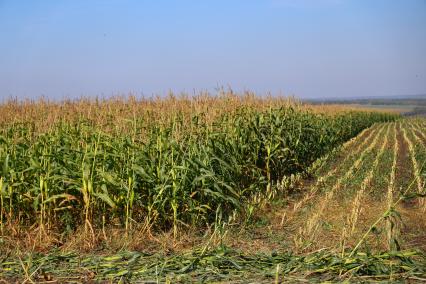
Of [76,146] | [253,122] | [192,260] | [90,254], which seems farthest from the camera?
[253,122]

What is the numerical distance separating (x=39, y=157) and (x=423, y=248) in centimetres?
525

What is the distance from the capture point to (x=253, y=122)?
9547 millimetres

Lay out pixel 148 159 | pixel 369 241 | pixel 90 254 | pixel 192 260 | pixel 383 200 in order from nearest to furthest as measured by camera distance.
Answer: pixel 192 260 → pixel 90 254 → pixel 369 241 → pixel 148 159 → pixel 383 200

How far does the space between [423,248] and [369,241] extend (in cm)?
63

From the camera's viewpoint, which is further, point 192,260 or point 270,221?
point 270,221

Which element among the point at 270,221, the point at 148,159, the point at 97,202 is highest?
the point at 148,159

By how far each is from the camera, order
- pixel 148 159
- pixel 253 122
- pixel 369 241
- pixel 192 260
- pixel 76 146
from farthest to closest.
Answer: pixel 253 122 < pixel 76 146 < pixel 148 159 < pixel 369 241 < pixel 192 260

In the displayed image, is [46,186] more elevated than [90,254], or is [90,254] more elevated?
[46,186]

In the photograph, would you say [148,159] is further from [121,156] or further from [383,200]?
[383,200]

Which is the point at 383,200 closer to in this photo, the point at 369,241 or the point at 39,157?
the point at 369,241

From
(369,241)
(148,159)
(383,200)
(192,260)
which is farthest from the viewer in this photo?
(383,200)

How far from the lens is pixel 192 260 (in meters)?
4.16

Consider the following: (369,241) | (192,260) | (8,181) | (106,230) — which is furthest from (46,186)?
(369,241)

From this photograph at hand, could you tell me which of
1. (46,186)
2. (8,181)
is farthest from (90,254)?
(8,181)
